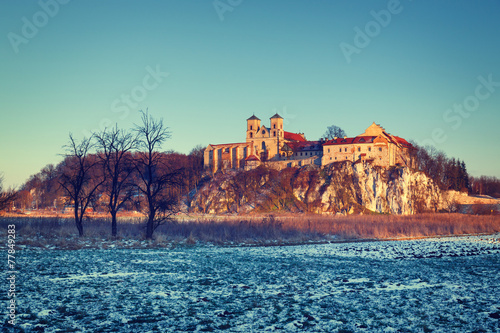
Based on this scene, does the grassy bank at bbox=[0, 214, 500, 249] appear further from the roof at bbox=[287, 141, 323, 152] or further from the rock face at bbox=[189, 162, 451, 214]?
the roof at bbox=[287, 141, 323, 152]

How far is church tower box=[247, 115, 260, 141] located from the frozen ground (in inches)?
4093

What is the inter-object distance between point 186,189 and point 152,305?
341ft

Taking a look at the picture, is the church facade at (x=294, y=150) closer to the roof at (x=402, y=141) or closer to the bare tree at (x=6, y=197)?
the roof at (x=402, y=141)

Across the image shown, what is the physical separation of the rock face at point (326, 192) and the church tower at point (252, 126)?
69.7 ft

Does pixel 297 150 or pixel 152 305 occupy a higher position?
pixel 297 150

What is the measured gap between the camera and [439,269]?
81.1 feet

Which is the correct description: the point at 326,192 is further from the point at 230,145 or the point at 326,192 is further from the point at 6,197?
the point at 6,197

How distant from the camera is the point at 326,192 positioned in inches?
4151

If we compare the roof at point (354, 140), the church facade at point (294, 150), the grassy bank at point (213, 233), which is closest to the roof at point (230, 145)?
the church facade at point (294, 150)

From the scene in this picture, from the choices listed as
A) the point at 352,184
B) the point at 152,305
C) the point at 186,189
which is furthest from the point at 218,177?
the point at 152,305

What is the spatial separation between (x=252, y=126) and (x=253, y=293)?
11792cm

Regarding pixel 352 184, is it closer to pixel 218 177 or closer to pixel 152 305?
pixel 218 177

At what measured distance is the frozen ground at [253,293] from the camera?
13266 millimetres

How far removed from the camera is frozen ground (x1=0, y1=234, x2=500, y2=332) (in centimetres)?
1327
